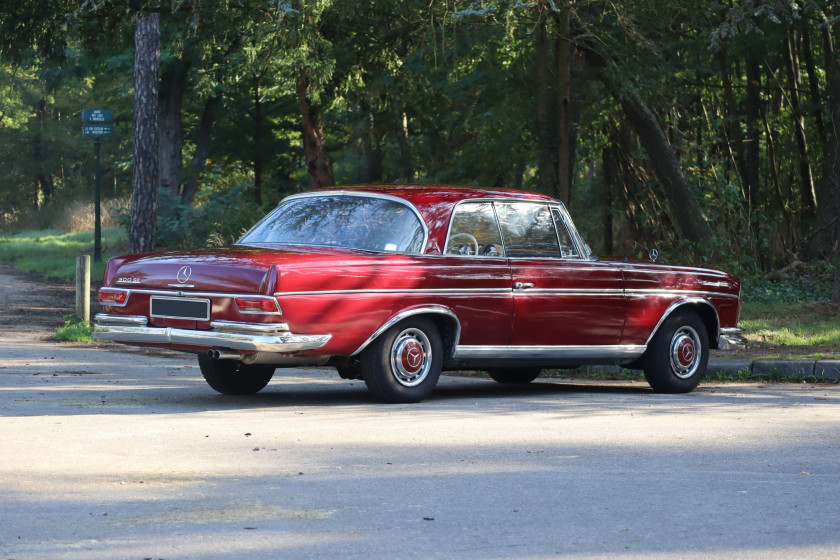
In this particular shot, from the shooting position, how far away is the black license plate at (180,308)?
855 centimetres

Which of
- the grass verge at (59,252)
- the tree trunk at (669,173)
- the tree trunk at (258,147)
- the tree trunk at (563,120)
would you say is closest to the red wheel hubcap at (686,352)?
the tree trunk at (563,120)

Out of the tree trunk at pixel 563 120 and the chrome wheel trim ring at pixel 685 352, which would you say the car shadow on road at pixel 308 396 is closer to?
the chrome wheel trim ring at pixel 685 352

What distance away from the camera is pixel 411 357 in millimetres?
9086

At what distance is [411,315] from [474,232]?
1.08m

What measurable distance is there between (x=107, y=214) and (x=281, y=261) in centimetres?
4513

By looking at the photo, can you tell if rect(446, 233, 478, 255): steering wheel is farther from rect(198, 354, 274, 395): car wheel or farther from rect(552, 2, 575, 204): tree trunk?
rect(552, 2, 575, 204): tree trunk

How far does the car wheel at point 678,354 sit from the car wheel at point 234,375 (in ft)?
11.3

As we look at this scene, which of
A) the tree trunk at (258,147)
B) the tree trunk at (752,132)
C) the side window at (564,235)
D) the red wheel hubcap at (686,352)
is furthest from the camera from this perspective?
the tree trunk at (258,147)

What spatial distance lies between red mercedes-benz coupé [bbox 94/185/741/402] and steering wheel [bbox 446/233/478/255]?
11 mm

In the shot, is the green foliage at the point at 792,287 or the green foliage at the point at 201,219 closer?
the green foliage at the point at 792,287

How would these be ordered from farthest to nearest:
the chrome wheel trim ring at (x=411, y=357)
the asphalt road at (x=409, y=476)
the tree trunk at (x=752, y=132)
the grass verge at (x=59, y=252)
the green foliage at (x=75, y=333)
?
1. the tree trunk at (x=752, y=132)
2. the grass verge at (x=59, y=252)
3. the green foliage at (x=75, y=333)
4. the chrome wheel trim ring at (x=411, y=357)
5. the asphalt road at (x=409, y=476)

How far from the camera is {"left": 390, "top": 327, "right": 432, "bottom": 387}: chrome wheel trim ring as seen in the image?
355 inches

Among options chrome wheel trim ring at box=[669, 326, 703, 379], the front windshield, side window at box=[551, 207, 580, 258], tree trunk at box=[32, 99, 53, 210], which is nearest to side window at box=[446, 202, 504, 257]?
the front windshield

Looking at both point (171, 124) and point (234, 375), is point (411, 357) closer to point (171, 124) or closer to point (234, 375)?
point (234, 375)
